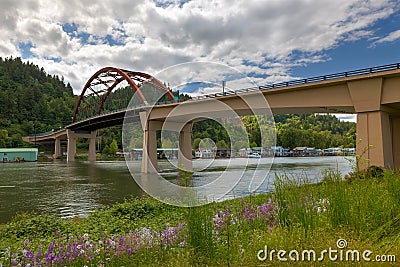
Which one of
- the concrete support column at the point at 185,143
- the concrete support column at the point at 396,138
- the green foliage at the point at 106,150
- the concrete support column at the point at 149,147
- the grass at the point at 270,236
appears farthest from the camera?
the green foliage at the point at 106,150

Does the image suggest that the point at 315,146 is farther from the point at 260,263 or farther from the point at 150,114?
the point at 260,263

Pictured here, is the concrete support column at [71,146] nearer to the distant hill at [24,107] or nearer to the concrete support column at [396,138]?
the distant hill at [24,107]

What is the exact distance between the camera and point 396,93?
22.3 m

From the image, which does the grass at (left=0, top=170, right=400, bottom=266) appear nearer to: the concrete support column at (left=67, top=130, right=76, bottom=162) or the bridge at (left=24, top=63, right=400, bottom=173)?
the bridge at (left=24, top=63, right=400, bottom=173)

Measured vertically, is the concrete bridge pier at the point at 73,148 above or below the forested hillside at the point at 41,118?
below

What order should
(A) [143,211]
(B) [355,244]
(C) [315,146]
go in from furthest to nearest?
(C) [315,146]
(A) [143,211]
(B) [355,244]

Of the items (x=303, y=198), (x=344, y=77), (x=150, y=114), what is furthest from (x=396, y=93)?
(x=150, y=114)

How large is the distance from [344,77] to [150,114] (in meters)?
27.6

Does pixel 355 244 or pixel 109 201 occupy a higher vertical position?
pixel 355 244

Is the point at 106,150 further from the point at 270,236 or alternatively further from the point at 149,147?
the point at 270,236

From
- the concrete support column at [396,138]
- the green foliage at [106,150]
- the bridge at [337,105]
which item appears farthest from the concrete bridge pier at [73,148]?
the concrete support column at [396,138]

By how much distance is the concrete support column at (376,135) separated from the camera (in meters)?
22.3

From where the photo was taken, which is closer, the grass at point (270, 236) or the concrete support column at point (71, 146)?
the grass at point (270, 236)

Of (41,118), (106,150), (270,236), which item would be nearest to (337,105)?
(270,236)
